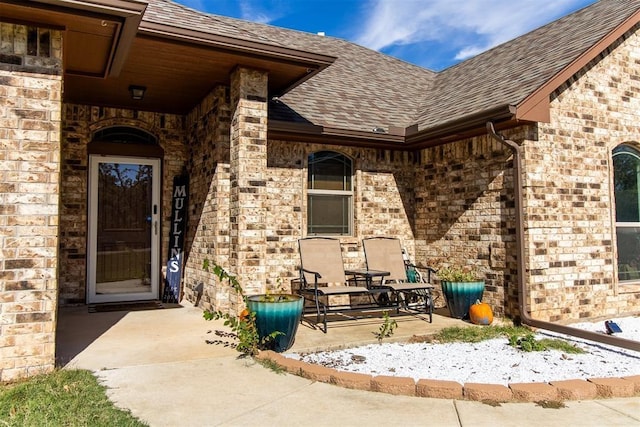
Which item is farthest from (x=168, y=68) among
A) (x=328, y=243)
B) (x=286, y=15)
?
(x=286, y=15)

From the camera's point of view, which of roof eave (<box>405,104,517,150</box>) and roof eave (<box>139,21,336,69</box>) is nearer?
roof eave (<box>139,21,336,69</box>)

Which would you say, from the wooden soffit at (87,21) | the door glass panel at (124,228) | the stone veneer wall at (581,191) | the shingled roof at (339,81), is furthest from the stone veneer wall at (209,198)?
the stone veneer wall at (581,191)

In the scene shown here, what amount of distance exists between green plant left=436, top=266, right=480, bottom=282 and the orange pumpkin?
0.46m

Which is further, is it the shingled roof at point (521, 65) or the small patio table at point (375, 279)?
the shingled roof at point (521, 65)

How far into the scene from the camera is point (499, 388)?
11.2 feet

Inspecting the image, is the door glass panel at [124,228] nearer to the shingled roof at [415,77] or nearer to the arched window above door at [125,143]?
the arched window above door at [125,143]

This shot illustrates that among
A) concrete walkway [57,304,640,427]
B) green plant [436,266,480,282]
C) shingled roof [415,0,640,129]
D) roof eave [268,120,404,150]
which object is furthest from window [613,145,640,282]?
concrete walkway [57,304,640,427]

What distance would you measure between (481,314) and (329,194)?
2.96m

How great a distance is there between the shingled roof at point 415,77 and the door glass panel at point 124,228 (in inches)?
103

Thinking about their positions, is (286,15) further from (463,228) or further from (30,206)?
(30,206)

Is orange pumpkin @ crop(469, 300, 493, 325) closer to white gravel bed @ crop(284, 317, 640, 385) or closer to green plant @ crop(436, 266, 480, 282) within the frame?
green plant @ crop(436, 266, 480, 282)

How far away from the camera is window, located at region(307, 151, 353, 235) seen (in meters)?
7.43

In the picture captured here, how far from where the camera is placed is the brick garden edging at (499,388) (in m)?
3.38

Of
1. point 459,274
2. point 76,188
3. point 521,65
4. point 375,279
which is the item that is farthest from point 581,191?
point 76,188
